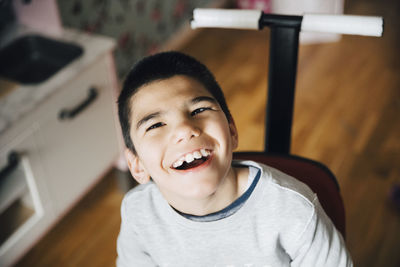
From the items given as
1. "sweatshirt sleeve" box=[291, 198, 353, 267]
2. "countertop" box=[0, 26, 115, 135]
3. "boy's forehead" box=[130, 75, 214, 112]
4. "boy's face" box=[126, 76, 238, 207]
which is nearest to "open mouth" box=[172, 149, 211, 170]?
"boy's face" box=[126, 76, 238, 207]

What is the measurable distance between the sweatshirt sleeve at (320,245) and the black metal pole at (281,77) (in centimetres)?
31

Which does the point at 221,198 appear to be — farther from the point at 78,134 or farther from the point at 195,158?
the point at 78,134

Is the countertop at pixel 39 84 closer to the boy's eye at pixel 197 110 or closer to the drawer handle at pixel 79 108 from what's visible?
the drawer handle at pixel 79 108

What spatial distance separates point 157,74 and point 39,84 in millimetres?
732

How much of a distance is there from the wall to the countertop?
40 centimetres

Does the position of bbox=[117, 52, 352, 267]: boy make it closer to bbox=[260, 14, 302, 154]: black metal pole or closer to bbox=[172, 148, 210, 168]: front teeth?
bbox=[172, 148, 210, 168]: front teeth

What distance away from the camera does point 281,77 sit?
3.52ft

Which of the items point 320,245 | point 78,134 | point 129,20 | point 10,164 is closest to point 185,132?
point 320,245

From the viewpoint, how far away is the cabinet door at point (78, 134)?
1.55m

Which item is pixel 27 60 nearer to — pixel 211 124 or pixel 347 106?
pixel 211 124

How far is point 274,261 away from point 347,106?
1.69 m

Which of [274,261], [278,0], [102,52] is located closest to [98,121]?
[102,52]

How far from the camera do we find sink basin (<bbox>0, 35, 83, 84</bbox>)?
1669mm

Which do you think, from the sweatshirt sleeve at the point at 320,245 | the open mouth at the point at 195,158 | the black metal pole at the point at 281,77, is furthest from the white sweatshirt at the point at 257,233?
the black metal pole at the point at 281,77
